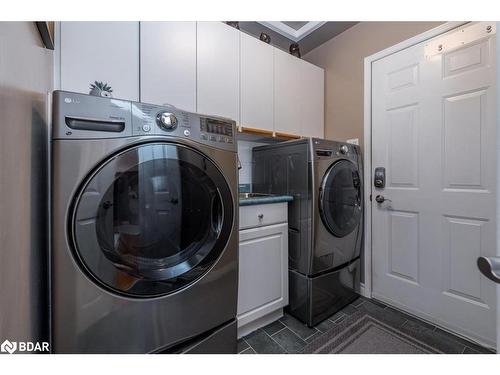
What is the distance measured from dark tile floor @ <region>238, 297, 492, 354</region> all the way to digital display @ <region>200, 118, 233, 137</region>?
1161mm

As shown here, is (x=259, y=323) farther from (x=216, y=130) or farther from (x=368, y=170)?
(x=368, y=170)

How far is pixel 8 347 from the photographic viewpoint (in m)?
0.50

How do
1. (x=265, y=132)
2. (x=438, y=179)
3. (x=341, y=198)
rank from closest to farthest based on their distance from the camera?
(x=438, y=179)
(x=341, y=198)
(x=265, y=132)

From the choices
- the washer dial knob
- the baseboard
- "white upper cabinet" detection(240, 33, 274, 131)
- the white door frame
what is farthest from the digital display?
the white door frame

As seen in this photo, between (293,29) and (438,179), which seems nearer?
(438,179)

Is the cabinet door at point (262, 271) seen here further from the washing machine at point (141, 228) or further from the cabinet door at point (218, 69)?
the cabinet door at point (218, 69)

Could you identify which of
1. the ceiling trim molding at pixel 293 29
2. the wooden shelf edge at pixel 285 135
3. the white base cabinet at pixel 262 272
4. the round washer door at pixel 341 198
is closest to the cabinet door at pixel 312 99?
the wooden shelf edge at pixel 285 135

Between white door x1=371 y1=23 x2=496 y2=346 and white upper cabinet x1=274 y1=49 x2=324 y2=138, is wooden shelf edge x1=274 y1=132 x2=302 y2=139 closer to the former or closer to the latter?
white upper cabinet x1=274 y1=49 x2=324 y2=138

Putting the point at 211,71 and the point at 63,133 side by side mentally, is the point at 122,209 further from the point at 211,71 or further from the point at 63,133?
the point at 211,71

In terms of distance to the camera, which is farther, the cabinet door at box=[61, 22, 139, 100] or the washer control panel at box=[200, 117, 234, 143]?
the cabinet door at box=[61, 22, 139, 100]

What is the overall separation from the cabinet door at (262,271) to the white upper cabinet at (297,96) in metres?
0.91

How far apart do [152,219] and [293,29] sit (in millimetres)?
2089

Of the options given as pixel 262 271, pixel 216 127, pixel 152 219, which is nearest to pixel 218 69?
pixel 216 127

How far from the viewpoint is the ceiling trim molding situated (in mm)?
1922
